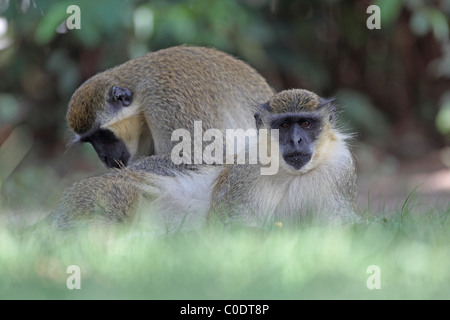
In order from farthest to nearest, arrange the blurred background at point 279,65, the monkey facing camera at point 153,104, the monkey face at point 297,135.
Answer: the blurred background at point 279,65, the monkey facing camera at point 153,104, the monkey face at point 297,135

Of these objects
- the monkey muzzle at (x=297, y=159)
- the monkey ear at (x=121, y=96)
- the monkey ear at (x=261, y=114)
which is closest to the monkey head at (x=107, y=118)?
the monkey ear at (x=121, y=96)

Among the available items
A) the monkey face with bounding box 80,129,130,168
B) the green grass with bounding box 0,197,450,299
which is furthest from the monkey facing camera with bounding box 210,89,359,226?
the monkey face with bounding box 80,129,130,168

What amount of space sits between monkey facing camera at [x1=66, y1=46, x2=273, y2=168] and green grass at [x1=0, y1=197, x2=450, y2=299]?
1.57 meters

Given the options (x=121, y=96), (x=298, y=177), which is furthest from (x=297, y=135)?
(x=121, y=96)

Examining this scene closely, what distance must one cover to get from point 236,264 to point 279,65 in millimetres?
6972

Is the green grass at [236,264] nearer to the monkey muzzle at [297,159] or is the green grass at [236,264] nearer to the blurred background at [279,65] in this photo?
the monkey muzzle at [297,159]

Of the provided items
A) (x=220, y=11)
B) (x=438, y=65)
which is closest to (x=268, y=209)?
(x=220, y=11)

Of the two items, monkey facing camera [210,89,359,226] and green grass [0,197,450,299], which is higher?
monkey facing camera [210,89,359,226]

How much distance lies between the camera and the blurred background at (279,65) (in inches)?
327

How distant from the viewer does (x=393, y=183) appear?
9.08 m

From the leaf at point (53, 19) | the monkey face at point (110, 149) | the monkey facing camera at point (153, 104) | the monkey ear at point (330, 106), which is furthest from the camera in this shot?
the leaf at point (53, 19)

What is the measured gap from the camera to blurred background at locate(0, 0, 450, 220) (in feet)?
27.2

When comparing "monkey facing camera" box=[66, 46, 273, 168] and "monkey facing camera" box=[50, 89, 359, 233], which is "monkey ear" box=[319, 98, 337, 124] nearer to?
"monkey facing camera" box=[50, 89, 359, 233]

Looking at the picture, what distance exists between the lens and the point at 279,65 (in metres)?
10.1
